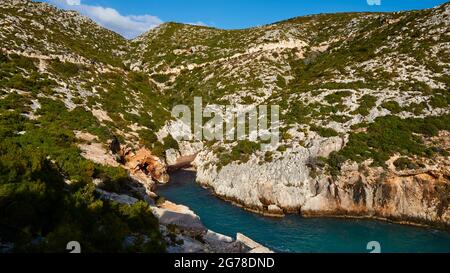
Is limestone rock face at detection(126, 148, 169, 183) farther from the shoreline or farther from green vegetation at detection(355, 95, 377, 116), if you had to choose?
green vegetation at detection(355, 95, 377, 116)

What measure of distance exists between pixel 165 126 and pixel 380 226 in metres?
38.5

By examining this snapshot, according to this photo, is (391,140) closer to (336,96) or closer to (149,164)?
(336,96)

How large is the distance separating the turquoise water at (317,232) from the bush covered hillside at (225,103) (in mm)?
2043

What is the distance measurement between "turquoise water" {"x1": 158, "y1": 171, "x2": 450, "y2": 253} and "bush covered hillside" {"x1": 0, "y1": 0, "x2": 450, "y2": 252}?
2043mm

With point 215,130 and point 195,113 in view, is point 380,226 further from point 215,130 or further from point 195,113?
point 195,113

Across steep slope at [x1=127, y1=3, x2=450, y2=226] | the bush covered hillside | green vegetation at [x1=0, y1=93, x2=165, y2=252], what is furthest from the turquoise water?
green vegetation at [x1=0, y1=93, x2=165, y2=252]

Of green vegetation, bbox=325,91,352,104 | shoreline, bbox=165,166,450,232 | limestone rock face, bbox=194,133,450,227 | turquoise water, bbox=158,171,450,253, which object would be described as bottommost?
turquoise water, bbox=158,171,450,253

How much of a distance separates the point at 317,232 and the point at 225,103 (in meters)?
36.2

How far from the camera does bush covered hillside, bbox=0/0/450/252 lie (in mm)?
17594

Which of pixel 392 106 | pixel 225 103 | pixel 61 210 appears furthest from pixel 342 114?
pixel 61 210

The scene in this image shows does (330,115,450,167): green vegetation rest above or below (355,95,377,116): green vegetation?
below

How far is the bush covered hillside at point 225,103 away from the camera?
57.7 ft

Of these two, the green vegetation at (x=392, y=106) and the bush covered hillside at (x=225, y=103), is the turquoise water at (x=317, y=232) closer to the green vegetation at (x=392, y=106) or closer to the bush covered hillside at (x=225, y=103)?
the bush covered hillside at (x=225, y=103)
